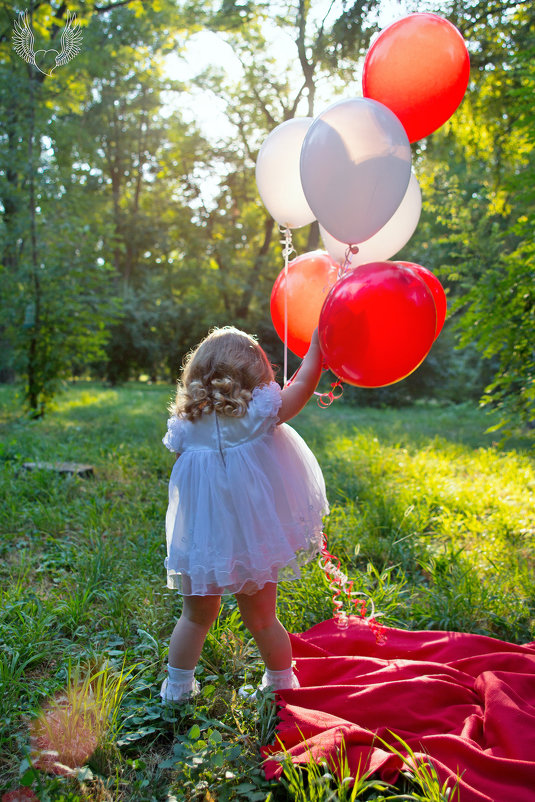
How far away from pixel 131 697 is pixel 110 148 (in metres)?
21.7

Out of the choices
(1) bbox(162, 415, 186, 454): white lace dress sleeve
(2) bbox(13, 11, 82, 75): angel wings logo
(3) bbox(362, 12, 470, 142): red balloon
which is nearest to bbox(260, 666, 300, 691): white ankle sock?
(1) bbox(162, 415, 186, 454): white lace dress sleeve

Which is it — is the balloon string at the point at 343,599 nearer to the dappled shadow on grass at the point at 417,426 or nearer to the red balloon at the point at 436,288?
the red balloon at the point at 436,288

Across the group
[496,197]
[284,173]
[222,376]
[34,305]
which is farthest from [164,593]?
[34,305]

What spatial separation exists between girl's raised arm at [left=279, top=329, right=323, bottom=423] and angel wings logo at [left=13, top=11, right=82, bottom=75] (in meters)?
4.87

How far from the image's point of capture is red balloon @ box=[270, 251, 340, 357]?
2340 mm

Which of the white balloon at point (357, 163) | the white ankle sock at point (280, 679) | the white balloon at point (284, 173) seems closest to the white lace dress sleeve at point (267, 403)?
the white balloon at point (357, 163)

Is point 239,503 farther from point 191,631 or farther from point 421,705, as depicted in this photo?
point 421,705

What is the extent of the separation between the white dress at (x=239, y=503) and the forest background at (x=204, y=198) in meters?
1.18

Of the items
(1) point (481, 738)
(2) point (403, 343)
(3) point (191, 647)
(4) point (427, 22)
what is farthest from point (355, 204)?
(1) point (481, 738)

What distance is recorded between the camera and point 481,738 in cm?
177

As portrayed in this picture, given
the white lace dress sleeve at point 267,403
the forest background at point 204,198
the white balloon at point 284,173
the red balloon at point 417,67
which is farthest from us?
the forest background at point 204,198

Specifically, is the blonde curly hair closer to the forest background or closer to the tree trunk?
the forest background

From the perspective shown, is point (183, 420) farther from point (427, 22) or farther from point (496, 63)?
point (496, 63)

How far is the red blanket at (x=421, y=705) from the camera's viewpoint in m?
1.59
